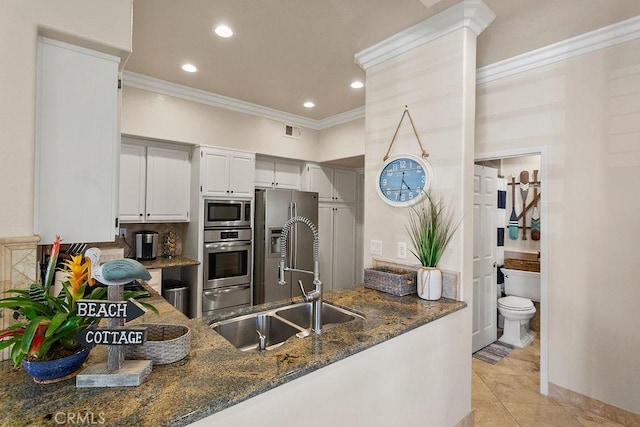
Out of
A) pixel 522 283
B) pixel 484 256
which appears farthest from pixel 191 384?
pixel 522 283

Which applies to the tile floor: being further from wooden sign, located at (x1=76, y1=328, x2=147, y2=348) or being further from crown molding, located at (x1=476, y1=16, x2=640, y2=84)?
crown molding, located at (x1=476, y1=16, x2=640, y2=84)

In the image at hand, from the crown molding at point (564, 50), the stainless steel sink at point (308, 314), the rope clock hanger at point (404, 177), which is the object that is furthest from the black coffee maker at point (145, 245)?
the crown molding at point (564, 50)

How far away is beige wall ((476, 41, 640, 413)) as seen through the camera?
2.11m

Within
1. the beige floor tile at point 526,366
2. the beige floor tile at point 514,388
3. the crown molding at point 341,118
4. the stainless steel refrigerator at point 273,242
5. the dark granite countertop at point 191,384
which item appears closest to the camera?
the dark granite countertop at point 191,384

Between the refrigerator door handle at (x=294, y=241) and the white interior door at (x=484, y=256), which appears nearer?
the white interior door at (x=484, y=256)

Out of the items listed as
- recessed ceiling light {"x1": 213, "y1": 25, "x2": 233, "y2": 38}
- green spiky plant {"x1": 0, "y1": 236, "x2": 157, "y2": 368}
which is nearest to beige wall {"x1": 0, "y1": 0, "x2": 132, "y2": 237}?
green spiky plant {"x1": 0, "y1": 236, "x2": 157, "y2": 368}

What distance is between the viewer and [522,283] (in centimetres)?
396

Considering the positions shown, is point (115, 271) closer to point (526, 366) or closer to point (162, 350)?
point (162, 350)

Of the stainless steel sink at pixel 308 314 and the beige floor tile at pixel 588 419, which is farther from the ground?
the stainless steel sink at pixel 308 314

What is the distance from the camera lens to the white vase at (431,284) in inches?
76.3

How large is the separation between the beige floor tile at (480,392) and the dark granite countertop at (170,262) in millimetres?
2965

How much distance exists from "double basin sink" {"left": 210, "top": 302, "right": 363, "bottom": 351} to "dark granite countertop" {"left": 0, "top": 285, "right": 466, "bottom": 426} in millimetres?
173

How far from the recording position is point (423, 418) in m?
1.67

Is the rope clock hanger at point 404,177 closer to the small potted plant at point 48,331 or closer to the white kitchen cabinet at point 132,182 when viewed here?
the small potted plant at point 48,331
